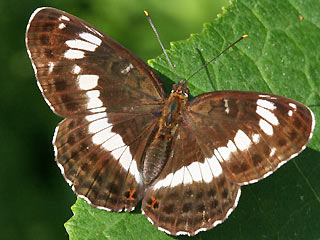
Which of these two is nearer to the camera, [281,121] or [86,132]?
[281,121]

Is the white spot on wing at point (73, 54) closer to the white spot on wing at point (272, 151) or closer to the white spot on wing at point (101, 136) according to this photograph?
the white spot on wing at point (101, 136)

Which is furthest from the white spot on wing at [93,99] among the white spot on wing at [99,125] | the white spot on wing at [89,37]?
the white spot on wing at [89,37]

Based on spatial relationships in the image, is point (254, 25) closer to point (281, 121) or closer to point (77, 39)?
point (281, 121)

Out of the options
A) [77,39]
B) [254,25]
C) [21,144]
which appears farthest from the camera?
[21,144]

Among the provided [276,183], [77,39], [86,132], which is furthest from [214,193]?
[77,39]

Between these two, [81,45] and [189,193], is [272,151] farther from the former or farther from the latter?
[81,45]

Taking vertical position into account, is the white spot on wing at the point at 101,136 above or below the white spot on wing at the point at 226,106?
below

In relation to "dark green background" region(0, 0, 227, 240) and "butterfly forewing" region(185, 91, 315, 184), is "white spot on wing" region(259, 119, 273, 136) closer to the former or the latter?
"butterfly forewing" region(185, 91, 315, 184)
